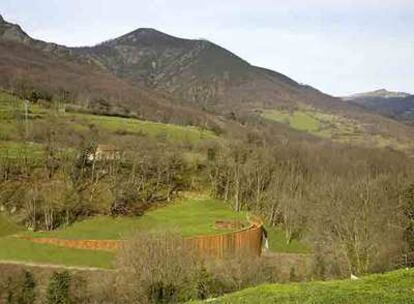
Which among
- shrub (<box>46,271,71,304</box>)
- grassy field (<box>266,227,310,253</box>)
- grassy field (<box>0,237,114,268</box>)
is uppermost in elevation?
shrub (<box>46,271,71,304</box>)

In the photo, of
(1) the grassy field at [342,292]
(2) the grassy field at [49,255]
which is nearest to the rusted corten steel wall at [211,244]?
(2) the grassy field at [49,255]

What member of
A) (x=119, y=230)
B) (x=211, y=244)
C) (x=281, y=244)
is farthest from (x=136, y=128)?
(x=211, y=244)

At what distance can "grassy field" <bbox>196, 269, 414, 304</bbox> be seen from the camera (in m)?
24.0

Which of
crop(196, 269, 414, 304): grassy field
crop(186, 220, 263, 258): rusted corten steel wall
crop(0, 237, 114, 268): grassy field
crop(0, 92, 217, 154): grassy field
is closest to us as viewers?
crop(196, 269, 414, 304): grassy field

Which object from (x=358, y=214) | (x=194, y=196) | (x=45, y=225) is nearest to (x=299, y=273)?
(x=358, y=214)

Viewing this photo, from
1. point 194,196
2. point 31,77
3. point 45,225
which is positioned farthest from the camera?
point 31,77

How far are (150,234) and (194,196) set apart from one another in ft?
185

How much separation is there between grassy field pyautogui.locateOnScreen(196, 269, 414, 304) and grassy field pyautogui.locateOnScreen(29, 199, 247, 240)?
147ft

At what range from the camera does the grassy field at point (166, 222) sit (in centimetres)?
8031

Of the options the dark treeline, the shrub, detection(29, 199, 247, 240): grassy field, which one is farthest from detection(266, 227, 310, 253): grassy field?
the shrub

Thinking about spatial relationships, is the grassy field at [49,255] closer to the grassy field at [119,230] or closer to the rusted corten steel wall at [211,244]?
the grassy field at [119,230]

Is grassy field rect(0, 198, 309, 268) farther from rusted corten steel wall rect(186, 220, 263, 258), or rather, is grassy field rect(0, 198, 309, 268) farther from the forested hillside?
rusted corten steel wall rect(186, 220, 263, 258)

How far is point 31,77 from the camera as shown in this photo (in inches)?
7815

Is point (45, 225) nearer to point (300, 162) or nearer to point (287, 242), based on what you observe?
point (287, 242)
